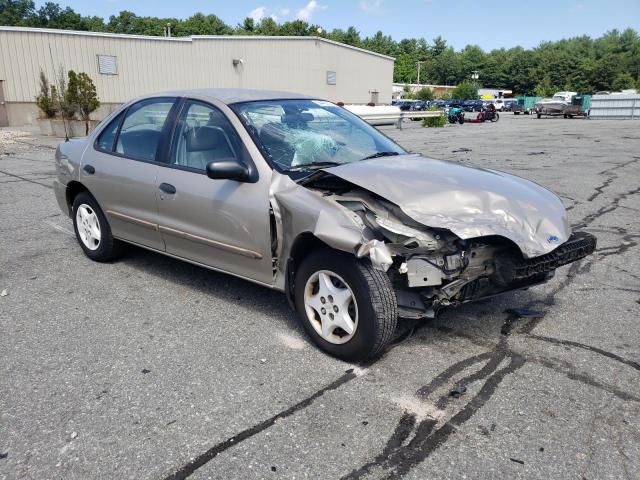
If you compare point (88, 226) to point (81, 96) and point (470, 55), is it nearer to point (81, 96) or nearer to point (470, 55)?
point (81, 96)

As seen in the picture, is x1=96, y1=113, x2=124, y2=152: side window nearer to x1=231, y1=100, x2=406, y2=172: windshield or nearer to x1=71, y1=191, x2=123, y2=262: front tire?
x1=71, y1=191, x2=123, y2=262: front tire

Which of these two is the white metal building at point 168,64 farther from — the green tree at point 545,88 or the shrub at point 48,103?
the green tree at point 545,88

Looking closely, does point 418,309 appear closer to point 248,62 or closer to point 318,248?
point 318,248

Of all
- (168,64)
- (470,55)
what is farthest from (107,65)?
(470,55)

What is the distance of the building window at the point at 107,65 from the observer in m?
27.6

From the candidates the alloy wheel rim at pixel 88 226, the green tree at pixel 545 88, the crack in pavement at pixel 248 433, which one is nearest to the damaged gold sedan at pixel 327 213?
the crack in pavement at pixel 248 433

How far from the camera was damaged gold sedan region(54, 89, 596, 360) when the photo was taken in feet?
10.3

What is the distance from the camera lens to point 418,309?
3.30 metres

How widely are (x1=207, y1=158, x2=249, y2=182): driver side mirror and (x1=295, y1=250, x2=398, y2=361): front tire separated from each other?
0.75 metres

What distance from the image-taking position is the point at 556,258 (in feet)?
11.0

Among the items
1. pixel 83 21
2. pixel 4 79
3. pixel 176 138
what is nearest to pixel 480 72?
pixel 83 21

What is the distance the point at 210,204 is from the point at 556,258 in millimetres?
2338

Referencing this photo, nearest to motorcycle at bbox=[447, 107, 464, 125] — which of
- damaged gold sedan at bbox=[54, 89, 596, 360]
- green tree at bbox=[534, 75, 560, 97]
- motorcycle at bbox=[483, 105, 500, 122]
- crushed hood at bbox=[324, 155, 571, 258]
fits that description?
motorcycle at bbox=[483, 105, 500, 122]

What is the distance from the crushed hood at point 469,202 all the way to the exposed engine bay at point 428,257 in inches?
3.8
